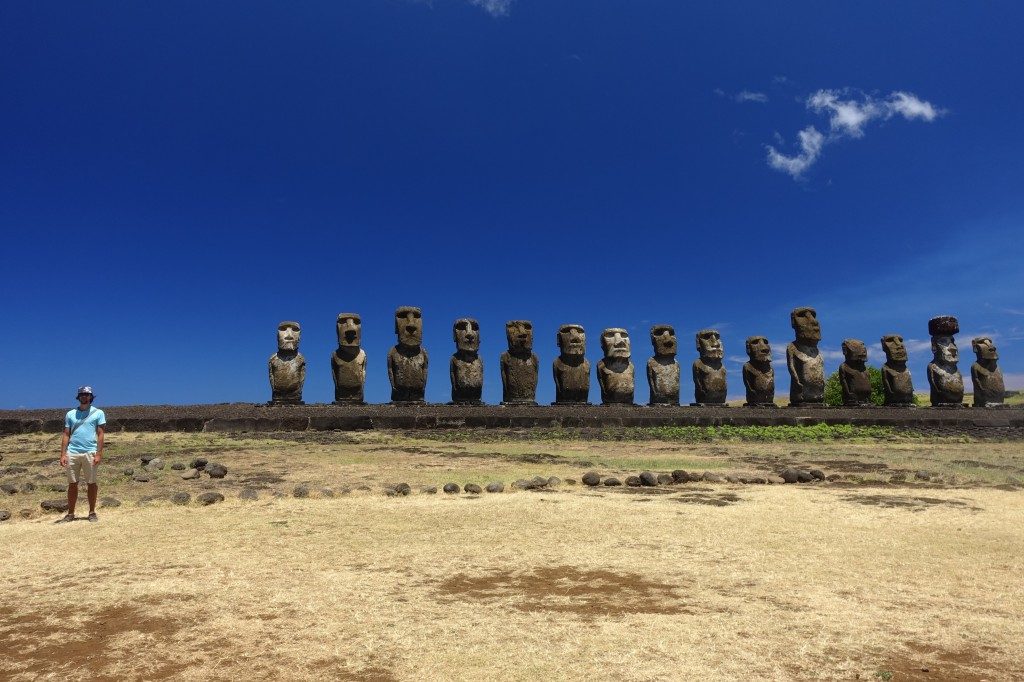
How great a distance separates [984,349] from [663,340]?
1161 cm

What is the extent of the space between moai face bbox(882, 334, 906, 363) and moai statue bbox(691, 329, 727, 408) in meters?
5.80

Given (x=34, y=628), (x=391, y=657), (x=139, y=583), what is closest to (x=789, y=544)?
(x=391, y=657)

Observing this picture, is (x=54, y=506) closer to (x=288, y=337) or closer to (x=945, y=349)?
(x=288, y=337)

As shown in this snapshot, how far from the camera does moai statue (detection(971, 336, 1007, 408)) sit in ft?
74.2

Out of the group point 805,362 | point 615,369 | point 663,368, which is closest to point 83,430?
point 615,369

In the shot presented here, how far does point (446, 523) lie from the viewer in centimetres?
605

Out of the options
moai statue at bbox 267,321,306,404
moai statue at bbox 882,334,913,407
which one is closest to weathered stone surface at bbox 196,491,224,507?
moai statue at bbox 267,321,306,404

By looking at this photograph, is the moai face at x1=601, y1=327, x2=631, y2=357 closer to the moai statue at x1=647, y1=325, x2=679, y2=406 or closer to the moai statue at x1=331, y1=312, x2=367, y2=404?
the moai statue at x1=647, y1=325, x2=679, y2=406

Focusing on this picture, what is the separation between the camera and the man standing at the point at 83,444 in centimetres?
675

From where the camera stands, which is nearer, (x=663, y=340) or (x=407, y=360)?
(x=407, y=360)

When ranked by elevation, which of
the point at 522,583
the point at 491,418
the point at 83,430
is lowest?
the point at 522,583

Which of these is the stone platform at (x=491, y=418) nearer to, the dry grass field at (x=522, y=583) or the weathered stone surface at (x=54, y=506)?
the dry grass field at (x=522, y=583)

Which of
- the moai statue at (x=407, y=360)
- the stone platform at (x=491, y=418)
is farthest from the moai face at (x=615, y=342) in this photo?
the moai statue at (x=407, y=360)

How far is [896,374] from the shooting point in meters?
21.8
